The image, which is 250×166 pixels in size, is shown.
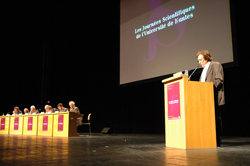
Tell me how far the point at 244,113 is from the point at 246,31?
179cm

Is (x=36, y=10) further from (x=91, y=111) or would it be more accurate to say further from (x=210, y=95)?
(x=210, y=95)

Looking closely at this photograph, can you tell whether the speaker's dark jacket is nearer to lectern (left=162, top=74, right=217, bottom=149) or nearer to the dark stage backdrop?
lectern (left=162, top=74, right=217, bottom=149)

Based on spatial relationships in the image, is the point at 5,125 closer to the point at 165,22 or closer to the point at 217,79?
the point at 165,22

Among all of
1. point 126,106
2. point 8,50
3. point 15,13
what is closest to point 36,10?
point 15,13

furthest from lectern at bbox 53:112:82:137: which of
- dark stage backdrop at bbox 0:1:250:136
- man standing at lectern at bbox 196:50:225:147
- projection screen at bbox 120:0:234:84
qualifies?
man standing at lectern at bbox 196:50:225:147

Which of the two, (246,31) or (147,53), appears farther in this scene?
(147,53)

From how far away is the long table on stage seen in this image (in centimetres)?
696

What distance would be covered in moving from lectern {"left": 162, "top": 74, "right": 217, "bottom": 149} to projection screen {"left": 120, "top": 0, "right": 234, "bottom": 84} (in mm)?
2112

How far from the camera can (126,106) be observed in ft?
28.6

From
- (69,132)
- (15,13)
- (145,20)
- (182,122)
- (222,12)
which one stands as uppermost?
A: (15,13)

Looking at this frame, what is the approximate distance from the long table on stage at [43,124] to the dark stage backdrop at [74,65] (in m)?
1.77

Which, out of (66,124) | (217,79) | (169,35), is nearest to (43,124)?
(66,124)

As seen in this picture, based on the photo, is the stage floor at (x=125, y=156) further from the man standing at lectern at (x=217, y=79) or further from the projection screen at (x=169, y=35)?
the projection screen at (x=169, y=35)

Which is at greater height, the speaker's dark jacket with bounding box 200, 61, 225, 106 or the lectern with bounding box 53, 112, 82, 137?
the speaker's dark jacket with bounding box 200, 61, 225, 106
